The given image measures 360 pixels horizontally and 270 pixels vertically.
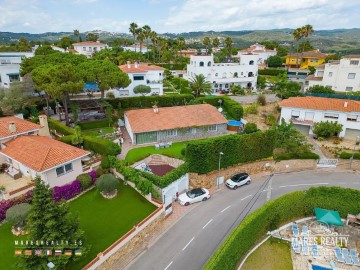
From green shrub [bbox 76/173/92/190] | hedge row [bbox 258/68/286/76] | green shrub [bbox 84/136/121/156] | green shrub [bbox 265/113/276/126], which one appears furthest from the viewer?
hedge row [bbox 258/68/286/76]

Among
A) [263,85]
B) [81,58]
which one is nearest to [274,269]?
[81,58]

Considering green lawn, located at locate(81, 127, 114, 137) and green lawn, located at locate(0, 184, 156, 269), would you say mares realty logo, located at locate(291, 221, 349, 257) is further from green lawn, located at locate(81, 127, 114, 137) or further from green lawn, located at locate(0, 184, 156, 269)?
green lawn, located at locate(81, 127, 114, 137)

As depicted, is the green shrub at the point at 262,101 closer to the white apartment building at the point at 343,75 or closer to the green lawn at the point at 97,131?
the white apartment building at the point at 343,75

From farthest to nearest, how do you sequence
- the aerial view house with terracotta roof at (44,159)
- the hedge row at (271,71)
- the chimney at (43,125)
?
1. the hedge row at (271,71)
2. the chimney at (43,125)
3. the aerial view house with terracotta roof at (44,159)

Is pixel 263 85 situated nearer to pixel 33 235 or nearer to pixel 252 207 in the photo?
pixel 252 207

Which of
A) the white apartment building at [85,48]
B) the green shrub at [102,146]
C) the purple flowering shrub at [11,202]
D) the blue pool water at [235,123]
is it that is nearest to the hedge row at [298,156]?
the blue pool water at [235,123]

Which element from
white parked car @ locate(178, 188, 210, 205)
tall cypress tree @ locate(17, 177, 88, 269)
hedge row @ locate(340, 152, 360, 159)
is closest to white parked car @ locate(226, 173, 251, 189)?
white parked car @ locate(178, 188, 210, 205)

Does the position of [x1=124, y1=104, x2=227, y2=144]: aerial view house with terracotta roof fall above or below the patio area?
above
